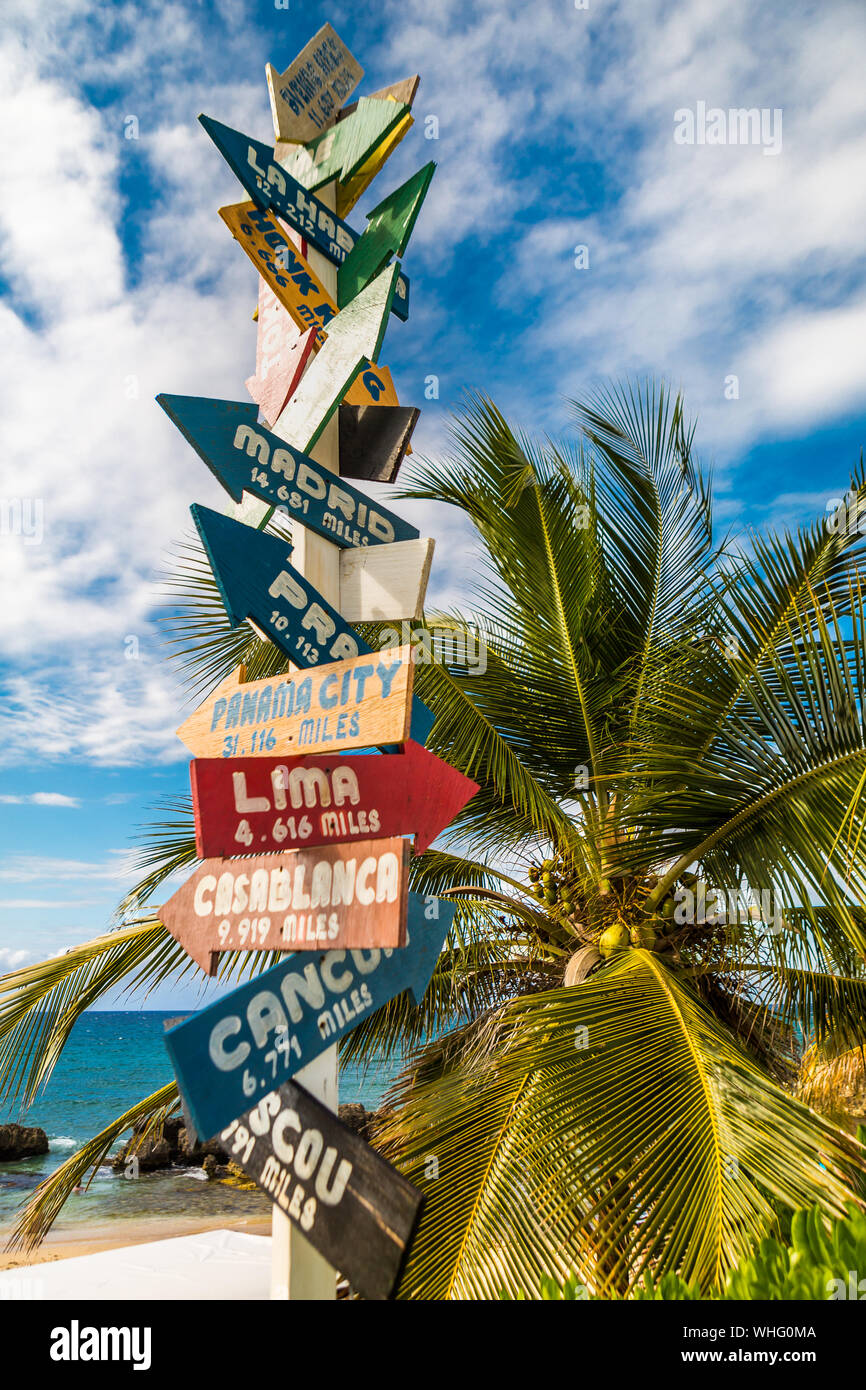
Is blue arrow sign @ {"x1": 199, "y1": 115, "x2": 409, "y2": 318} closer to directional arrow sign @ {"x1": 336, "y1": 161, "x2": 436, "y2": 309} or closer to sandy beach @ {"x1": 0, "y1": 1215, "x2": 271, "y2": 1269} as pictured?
directional arrow sign @ {"x1": 336, "y1": 161, "x2": 436, "y2": 309}

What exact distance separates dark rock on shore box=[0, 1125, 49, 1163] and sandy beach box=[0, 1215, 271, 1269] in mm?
6019

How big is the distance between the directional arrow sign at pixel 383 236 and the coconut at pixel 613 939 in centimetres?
334

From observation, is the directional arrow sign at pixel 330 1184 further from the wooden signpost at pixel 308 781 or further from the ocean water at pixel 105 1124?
the ocean water at pixel 105 1124

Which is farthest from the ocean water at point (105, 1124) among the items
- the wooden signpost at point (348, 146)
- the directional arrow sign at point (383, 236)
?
the wooden signpost at point (348, 146)

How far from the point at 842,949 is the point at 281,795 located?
3156 mm

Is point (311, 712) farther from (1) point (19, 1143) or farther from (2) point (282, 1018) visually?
(1) point (19, 1143)

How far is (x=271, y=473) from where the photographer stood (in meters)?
2.19

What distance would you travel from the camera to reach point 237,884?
197cm

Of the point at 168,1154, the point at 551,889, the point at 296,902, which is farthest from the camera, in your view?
the point at 168,1154

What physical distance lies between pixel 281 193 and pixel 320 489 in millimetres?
1083

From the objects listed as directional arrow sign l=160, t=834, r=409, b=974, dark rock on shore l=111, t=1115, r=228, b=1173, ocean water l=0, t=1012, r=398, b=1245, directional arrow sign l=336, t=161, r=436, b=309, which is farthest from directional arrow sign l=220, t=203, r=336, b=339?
dark rock on shore l=111, t=1115, r=228, b=1173

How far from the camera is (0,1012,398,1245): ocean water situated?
1884 centimetres

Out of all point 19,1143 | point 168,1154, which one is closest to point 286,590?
point 168,1154
